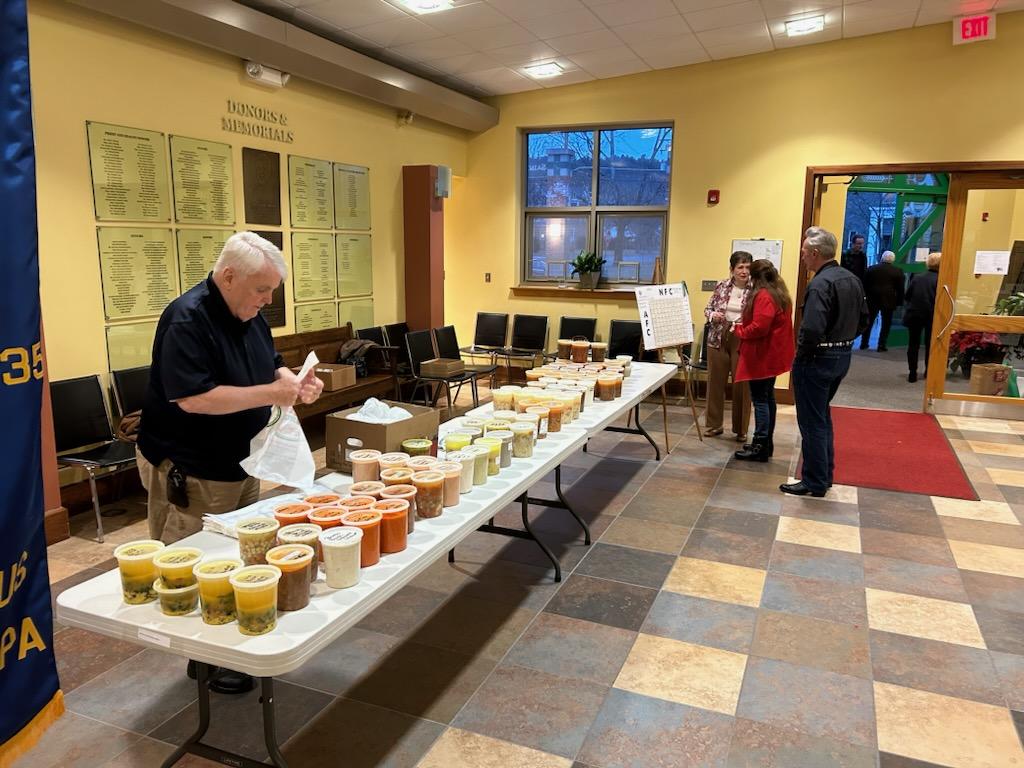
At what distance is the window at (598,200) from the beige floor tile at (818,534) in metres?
4.31

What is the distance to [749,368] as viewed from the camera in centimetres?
534

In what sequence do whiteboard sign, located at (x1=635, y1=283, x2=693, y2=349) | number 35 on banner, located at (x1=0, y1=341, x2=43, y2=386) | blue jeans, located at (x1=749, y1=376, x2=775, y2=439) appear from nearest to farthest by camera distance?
number 35 on banner, located at (x1=0, y1=341, x2=43, y2=386), blue jeans, located at (x1=749, y1=376, x2=775, y2=439), whiteboard sign, located at (x1=635, y1=283, x2=693, y2=349)

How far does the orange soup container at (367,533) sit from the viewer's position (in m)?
1.89

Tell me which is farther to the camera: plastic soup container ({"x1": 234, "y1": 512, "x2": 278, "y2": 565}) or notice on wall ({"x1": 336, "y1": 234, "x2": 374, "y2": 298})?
notice on wall ({"x1": 336, "y1": 234, "x2": 374, "y2": 298})

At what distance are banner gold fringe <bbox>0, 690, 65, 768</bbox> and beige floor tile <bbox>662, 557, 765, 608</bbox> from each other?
2.89m

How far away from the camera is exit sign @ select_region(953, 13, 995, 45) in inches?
243

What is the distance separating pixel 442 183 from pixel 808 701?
602 cm

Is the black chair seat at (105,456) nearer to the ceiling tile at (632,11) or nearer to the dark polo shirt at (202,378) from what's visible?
the dark polo shirt at (202,378)

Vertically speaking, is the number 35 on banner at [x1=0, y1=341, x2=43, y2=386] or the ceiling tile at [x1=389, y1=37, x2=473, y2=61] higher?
the ceiling tile at [x1=389, y1=37, x2=473, y2=61]

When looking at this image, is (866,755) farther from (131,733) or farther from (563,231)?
(563,231)

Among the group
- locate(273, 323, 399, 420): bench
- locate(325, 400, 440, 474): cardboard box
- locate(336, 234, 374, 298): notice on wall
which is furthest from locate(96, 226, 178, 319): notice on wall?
locate(325, 400, 440, 474): cardboard box

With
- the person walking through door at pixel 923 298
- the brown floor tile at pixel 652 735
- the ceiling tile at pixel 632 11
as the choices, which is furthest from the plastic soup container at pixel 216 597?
the person walking through door at pixel 923 298

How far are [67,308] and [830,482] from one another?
16.3 ft

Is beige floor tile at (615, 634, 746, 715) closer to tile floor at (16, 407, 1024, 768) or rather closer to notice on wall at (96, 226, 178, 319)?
tile floor at (16, 407, 1024, 768)
